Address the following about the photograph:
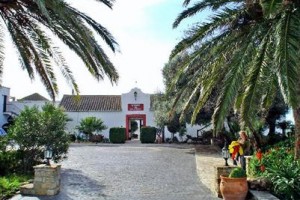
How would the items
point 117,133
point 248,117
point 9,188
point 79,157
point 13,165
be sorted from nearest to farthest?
point 248,117, point 9,188, point 13,165, point 79,157, point 117,133

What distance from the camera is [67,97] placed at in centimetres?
4184

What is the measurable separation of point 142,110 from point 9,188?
28.2m

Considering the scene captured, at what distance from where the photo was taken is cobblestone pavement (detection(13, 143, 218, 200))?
1044 centimetres

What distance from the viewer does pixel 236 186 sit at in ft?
30.7

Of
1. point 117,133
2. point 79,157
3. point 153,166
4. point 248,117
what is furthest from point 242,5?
point 117,133

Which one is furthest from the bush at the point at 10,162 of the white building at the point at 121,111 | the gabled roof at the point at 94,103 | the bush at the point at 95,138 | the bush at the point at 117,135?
the gabled roof at the point at 94,103

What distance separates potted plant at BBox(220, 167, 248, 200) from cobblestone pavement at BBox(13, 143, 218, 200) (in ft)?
2.93

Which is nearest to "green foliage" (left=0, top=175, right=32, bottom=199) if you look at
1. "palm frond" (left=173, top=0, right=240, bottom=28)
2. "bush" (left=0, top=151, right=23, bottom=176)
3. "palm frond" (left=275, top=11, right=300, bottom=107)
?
"bush" (left=0, top=151, right=23, bottom=176)

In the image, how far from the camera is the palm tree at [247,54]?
734 centimetres

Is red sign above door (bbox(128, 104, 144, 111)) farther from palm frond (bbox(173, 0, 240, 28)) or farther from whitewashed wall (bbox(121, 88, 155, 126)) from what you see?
palm frond (bbox(173, 0, 240, 28))

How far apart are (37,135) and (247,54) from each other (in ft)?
26.8

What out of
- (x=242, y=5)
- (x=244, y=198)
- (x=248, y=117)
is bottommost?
(x=244, y=198)

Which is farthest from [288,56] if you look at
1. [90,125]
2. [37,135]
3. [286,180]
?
[90,125]

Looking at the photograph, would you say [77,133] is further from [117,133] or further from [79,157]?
[79,157]
